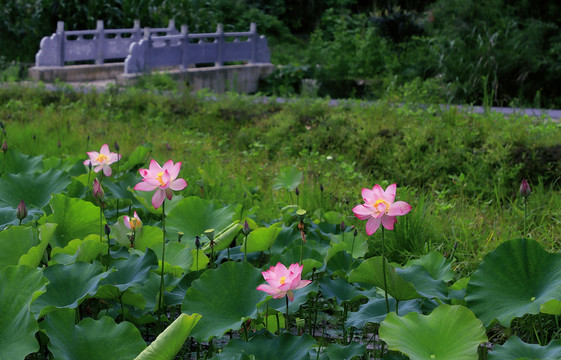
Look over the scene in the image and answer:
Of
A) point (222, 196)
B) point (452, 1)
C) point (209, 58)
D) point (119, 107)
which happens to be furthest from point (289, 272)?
point (209, 58)

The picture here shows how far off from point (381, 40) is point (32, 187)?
11794 mm

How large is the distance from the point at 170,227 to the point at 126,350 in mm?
939

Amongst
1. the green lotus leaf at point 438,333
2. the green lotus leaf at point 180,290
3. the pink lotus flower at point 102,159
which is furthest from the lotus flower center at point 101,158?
the green lotus leaf at point 438,333

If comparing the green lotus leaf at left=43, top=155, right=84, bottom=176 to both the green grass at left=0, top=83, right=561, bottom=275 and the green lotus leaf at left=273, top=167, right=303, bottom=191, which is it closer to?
the green grass at left=0, top=83, right=561, bottom=275

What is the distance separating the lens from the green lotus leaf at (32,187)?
245cm

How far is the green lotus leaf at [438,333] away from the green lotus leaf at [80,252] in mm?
918

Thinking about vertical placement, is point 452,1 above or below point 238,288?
above

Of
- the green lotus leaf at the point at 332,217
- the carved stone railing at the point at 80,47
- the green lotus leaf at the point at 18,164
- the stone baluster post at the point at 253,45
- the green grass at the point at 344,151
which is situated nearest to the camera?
the green lotus leaf at the point at 332,217

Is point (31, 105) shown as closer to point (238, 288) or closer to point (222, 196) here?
point (222, 196)

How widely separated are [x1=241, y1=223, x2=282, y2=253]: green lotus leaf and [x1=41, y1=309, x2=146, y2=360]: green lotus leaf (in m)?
0.68

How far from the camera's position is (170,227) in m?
2.39

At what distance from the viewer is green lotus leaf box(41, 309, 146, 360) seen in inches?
57.3

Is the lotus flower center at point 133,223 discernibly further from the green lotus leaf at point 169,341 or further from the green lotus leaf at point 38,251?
the green lotus leaf at point 169,341

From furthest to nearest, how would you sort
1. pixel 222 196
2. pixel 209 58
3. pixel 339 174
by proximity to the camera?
pixel 209 58 < pixel 339 174 < pixel 222 196
